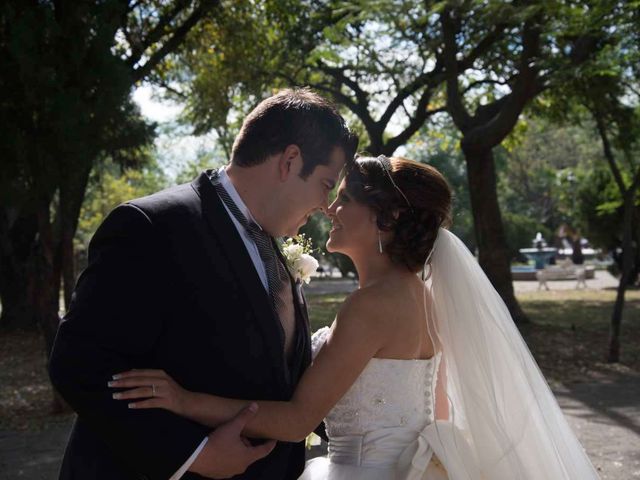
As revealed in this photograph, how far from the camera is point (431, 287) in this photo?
345 cm

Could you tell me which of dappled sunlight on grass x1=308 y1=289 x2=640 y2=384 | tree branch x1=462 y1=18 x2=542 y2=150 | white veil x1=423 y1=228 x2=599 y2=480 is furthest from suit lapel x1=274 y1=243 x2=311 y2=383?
tree branch x1=462 y1=18 x2=542 y2=150

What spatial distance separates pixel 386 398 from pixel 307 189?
103 centimetres

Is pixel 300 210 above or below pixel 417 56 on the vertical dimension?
below

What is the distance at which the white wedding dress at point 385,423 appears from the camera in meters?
3.17

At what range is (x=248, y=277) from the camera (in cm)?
241

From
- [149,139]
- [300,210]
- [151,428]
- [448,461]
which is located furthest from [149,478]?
[149,139]

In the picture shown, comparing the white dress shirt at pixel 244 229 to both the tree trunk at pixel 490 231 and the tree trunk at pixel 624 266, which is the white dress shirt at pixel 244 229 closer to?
the tree trunk at pixel 624 266

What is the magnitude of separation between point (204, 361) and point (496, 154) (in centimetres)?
5919

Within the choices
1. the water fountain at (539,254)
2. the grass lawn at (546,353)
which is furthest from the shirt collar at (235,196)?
the water fountain at (539,254)

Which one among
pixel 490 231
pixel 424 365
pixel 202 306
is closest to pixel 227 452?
pixel 202 306

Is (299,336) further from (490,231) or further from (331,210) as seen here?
(490,231)

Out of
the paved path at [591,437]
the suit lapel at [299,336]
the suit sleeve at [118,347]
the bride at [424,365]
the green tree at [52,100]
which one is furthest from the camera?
the green tree at [52,100]

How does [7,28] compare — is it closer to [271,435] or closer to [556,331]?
[271,435]

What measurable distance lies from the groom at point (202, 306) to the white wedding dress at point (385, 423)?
53cm
